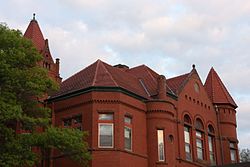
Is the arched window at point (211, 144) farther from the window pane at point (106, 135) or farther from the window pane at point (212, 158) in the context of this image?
the window pane at point (106, 135)

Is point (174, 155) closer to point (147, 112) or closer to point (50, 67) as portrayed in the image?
point (147, 112)

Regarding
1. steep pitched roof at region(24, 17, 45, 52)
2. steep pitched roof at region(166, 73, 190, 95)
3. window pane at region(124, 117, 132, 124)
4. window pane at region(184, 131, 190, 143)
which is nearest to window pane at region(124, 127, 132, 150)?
window pane at region(124, 117, 132, 124)

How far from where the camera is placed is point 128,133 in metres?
30.3

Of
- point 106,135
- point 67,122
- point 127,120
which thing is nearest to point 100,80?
point 127,120

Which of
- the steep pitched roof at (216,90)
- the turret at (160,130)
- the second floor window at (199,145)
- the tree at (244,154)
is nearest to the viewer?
the turret at (160,130)

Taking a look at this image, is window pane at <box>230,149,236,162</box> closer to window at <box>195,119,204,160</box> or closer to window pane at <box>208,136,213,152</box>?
window pane at <box>208,136,213,152</box>

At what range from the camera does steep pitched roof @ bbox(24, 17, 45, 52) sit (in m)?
38.5

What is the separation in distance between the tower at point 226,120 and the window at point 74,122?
46.2 ft

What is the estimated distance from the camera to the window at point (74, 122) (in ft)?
99.9

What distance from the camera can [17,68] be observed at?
25.0 metres

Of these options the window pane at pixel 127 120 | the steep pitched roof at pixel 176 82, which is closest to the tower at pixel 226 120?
the steep pitched roof at pixel 176 82

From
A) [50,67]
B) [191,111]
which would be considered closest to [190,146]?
[191,111]

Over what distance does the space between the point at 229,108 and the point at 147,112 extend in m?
11.4

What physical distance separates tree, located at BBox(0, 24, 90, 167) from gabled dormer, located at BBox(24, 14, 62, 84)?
11.5 meters
